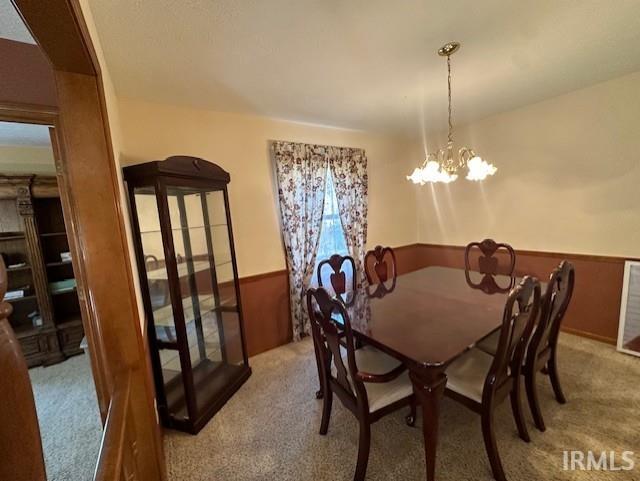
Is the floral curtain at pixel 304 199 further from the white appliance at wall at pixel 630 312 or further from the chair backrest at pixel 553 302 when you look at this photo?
the white appliance at wall at pixel 630 312

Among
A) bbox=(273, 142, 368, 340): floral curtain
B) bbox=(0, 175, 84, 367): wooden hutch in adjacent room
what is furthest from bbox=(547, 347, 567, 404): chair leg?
bbox=(0, 175, 84, 367): wooden hutch in adjacent room

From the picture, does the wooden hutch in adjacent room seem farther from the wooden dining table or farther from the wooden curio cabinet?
the wooden dining table

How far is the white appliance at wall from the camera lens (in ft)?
7.97

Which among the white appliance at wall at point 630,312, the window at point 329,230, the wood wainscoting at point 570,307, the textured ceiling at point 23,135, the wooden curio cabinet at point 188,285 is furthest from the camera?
the window at point 329,230

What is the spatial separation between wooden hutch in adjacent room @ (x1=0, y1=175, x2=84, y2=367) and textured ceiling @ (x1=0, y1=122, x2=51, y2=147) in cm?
33

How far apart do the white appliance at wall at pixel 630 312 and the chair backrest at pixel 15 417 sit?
3.70m

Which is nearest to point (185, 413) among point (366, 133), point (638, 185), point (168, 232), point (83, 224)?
point (168, 232)

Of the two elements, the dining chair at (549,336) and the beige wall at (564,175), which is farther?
the beige wall at (564,175)

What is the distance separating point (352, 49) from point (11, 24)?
1602 millimetres

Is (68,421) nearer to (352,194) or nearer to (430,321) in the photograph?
(430,321)

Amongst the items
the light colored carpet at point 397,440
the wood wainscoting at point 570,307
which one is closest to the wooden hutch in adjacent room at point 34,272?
the wood wainscoting at point 570,307

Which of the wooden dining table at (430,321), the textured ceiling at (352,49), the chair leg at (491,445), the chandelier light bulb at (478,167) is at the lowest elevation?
the chair leg at (491,445)

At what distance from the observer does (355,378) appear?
4.67 feet

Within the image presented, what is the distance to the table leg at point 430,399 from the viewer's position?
1301 millimetres
